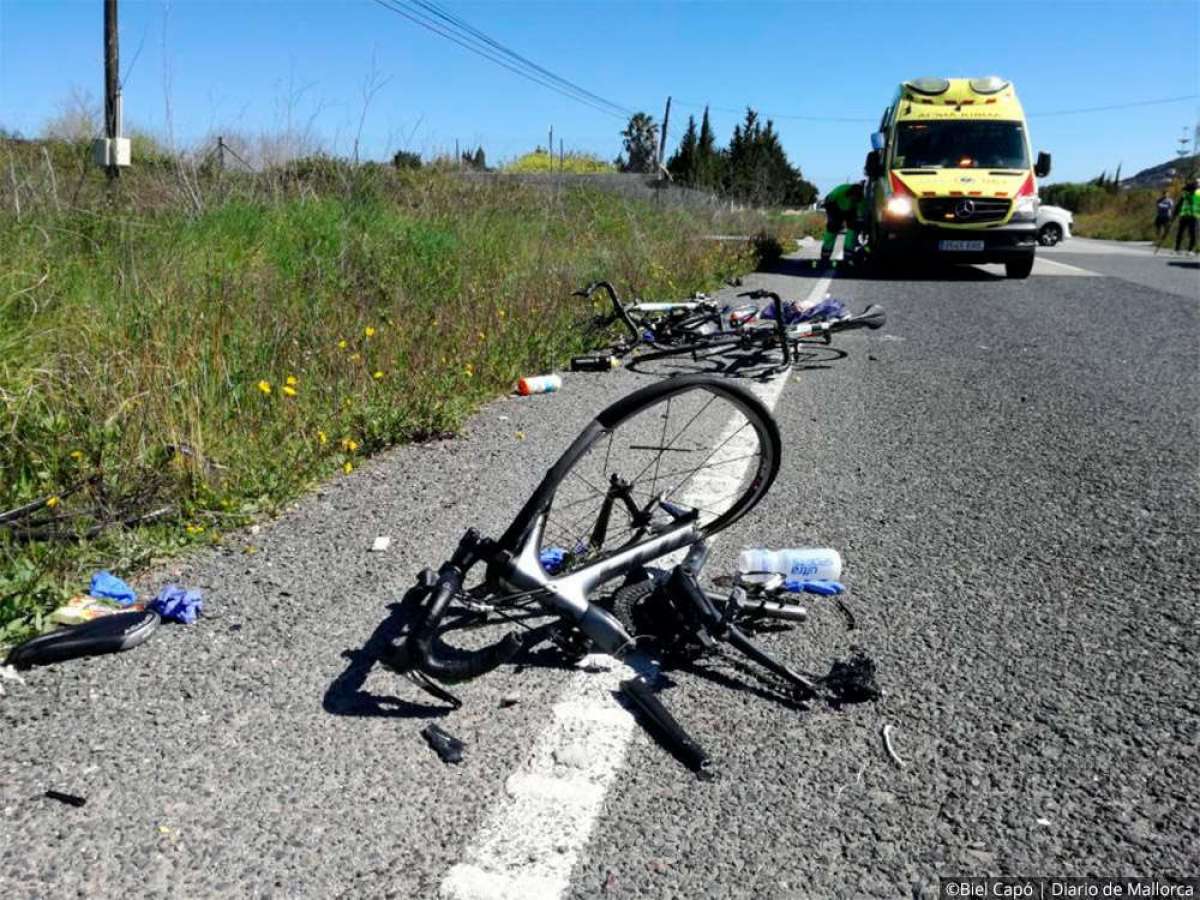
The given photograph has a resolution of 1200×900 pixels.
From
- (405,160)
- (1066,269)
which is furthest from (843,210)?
(405,160)

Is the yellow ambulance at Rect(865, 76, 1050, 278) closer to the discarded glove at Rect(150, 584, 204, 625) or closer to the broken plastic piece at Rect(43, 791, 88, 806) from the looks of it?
the discarded glove at Rect(150, 584, 204, 625)

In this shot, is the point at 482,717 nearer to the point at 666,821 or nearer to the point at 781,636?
the point at 666,821

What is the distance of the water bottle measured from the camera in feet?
20.0

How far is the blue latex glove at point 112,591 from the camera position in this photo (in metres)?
2.90

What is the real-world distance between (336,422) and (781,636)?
2605 mm

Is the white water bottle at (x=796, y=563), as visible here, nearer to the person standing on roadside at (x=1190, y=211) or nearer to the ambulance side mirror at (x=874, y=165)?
the ambulance side mirror at (x=874, y=165)

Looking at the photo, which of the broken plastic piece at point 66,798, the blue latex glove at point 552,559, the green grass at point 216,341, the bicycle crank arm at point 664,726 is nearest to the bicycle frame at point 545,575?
the bicycle crank arm at point 664,726

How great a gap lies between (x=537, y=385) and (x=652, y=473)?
2.38 metres

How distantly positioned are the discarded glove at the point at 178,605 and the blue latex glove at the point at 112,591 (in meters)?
0.11

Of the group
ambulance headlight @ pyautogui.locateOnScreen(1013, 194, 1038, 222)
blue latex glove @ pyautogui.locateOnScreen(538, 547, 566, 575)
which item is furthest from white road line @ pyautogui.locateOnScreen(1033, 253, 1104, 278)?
blue latex glove @ pyautogui.locateOnScreen(538, 547, 566, 575)

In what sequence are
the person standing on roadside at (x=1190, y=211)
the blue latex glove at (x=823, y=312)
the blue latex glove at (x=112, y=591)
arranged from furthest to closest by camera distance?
the person standing on roadside at (x=1190, y=211) → the blue latex glove at (x=823, y=312) → the blue latex glove at (x=112, y=591)

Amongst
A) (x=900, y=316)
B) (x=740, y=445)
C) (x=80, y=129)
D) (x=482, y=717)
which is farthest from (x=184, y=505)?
(x=900, y=316)

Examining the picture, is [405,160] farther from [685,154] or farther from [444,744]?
[685,154]

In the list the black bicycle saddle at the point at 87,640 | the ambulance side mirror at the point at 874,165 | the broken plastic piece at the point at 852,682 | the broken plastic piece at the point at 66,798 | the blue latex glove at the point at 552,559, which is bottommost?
the broken plastic piece at the point at 66,798
